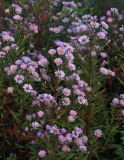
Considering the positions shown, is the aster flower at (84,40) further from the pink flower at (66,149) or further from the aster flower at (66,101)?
the pink flower at (66,149)

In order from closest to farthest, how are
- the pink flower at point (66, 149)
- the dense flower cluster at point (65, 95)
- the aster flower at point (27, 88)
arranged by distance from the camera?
the pink flower at point (66, 149), the dense flower cluster at point (65, 95), the aster flower at point (27, 88)

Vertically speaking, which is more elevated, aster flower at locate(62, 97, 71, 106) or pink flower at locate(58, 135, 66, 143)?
aster flower at locate(62, 97, 71, 106)

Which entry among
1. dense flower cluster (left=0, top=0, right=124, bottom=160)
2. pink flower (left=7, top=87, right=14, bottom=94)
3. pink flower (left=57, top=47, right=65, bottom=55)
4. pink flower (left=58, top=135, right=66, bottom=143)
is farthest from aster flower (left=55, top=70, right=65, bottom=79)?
pink flower (left=58, top=135, right=66, bottom=143)

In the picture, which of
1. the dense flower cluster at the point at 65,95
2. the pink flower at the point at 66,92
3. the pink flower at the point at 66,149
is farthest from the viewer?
the pink flower at the point at 66,92

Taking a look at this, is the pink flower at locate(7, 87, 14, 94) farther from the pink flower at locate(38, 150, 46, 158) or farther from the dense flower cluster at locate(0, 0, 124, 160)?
the pink flower at locate(38, 150, 46, 158)

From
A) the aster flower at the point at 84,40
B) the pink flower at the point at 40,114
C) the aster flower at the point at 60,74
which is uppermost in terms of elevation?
the aster flower at the point at 84,40

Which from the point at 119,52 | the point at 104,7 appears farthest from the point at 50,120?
the point at 104,7

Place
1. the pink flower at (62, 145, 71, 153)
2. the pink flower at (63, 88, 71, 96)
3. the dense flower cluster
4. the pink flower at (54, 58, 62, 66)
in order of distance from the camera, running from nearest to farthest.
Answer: the pink flower at (62, 145, 71, 153) → the dense flower cluster → the pink flower at (63, 88, 71, 96) → the pink flower at (54, 58, 62, 66)

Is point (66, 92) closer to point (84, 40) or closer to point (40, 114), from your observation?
point (40, 114)

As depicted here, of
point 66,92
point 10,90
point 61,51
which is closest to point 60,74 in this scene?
point 66,92

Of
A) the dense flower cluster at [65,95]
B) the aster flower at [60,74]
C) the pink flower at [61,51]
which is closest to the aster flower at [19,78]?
the dense flower cluster at [65,95]

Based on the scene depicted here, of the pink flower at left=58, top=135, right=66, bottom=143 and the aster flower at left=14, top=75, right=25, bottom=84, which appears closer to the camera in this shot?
the pink flower at left=58, top=135, right=66, bottom=143
